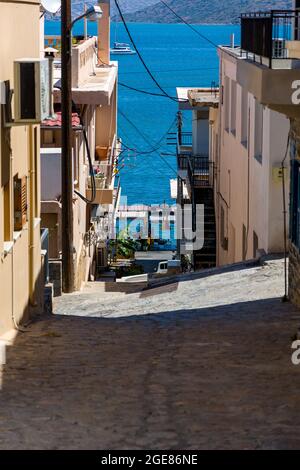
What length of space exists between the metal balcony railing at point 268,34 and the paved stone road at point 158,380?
10.5ft

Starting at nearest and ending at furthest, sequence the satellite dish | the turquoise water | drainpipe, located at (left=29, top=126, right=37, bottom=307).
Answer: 1. drainpipe, located at (left=29, top=126, right=37, bottom=307)
2. the satellite dish
3. the turquoise water

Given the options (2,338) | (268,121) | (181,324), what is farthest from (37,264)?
(268,121)

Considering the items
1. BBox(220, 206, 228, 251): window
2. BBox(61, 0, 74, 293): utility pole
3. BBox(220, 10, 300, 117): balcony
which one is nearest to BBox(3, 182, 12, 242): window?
BBox(220, 10, 300, 117): balcony

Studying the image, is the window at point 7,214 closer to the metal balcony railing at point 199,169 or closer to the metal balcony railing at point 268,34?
the metal balcony railing at point 268,34

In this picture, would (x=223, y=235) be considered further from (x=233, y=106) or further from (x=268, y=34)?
(x=268, y=34)

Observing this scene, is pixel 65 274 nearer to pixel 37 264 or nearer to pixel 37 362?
pixel 37 264

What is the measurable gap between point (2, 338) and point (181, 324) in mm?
3174

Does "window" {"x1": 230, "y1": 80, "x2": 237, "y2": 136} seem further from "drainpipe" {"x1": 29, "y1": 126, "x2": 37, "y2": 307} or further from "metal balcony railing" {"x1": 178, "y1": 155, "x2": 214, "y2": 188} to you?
"drainpipe" {"x1": 29, "y1": 126, "x2": 37, "y2": 307}

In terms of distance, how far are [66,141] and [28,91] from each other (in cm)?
722

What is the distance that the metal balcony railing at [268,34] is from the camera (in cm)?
1213

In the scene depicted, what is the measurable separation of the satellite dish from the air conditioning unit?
878 centimetres

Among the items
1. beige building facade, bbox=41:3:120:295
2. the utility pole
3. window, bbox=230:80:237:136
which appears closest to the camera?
the utility pole

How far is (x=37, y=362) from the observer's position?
431 inches

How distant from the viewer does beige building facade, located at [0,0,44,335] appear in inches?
463
